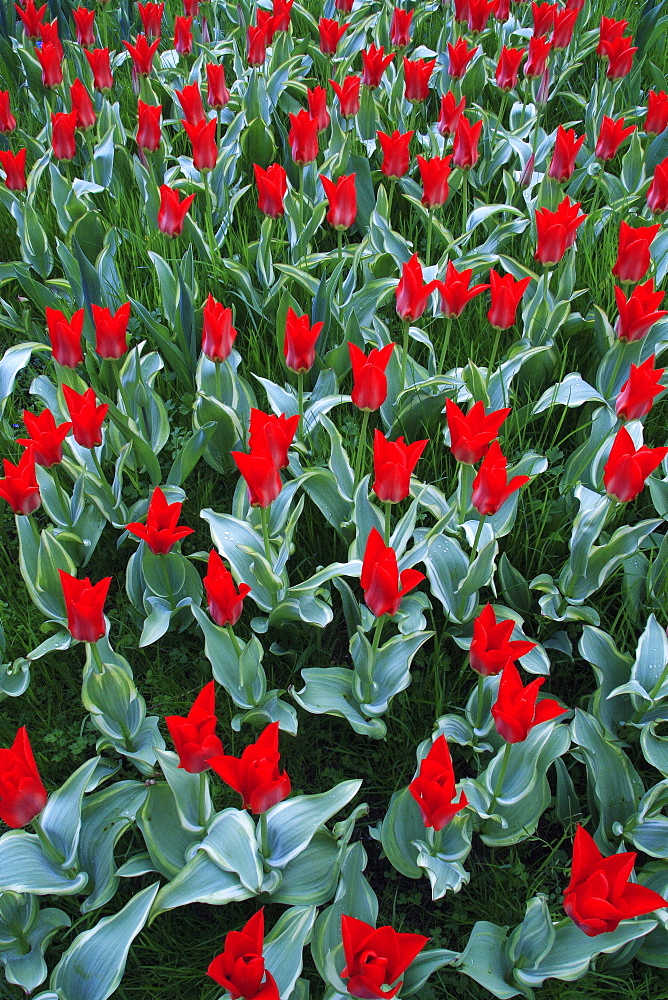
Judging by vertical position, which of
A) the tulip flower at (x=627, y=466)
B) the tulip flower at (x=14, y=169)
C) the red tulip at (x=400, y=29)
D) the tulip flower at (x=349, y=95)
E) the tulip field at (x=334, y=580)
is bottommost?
the tulip field at (x=334, y=580)

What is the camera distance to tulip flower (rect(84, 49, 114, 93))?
9.11ft

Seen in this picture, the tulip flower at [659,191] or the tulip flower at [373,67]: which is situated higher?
the tulip flower at [373,67]

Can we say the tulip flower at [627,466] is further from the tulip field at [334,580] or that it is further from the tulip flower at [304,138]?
the tulip flower at [304,138]

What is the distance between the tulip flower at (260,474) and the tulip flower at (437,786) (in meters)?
0.52

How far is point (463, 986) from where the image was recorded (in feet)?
4.20

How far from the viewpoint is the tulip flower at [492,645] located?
124cm

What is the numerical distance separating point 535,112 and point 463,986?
2878 mm

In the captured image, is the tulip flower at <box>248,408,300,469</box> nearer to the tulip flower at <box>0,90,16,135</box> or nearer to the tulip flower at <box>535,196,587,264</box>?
the tulip flower at <box>535,196,587,264</box>

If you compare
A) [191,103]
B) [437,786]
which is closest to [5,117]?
[191,103]

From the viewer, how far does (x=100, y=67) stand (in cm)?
280

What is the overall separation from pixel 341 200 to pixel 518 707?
1363 mm

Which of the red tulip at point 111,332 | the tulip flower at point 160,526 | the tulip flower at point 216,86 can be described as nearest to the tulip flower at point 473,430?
the tulip flower at point 160,526

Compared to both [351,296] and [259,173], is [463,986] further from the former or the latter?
[259,173]

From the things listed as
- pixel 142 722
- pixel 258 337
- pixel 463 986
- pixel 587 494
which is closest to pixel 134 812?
pixel 142 722
